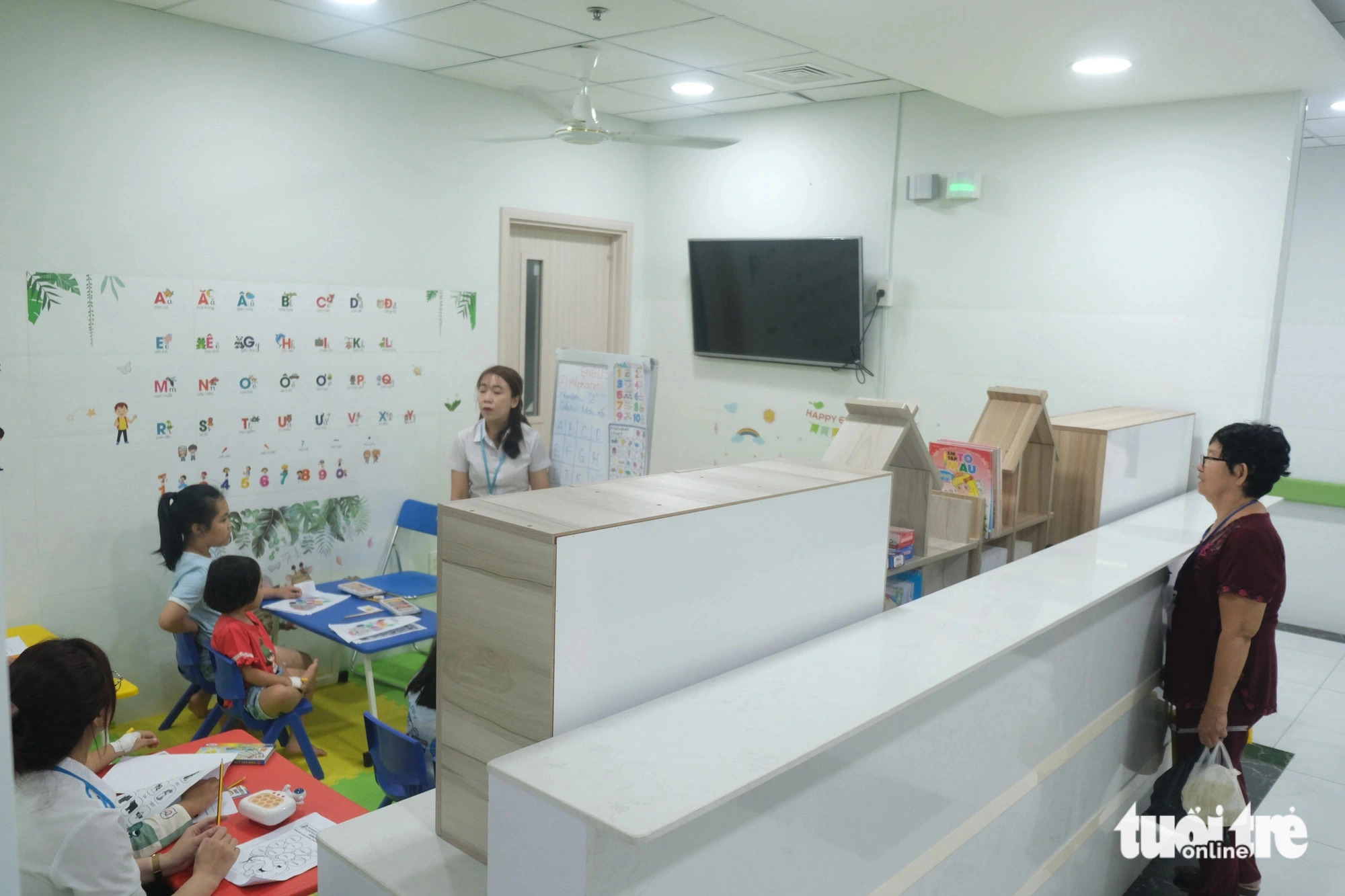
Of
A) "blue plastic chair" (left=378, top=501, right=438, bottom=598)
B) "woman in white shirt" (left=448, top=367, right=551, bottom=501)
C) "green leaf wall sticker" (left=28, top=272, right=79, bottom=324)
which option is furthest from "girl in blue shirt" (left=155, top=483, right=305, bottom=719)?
"woman in white shirt" (left=448, top=367, right=551, bottom=501)

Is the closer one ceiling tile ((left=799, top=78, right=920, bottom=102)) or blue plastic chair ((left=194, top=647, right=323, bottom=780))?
blue plastic chair ((left=194, top=647, right=323, bottom=780))

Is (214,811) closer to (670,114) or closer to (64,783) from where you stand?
(64,783)

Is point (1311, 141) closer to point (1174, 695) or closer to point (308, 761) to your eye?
point (1174, 695)

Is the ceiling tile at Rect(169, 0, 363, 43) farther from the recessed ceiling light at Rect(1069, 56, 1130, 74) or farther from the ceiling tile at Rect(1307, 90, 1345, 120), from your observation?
the ceiling tile at Rect(1307, 90, 1345, 120)

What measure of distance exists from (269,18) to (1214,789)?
4.34 m

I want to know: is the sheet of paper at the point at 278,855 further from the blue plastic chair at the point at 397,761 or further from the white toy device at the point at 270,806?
the blue plastic chair at the point at 397,761

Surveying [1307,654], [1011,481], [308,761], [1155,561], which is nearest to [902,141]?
[1011,481]

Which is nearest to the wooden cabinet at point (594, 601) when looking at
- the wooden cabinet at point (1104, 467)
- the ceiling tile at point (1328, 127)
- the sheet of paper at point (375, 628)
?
the wooden cabinet at point (1104, 467)

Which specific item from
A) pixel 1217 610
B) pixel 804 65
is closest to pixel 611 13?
pixel 804 65

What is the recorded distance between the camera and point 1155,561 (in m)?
2.80

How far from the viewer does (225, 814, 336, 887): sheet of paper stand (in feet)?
6.52

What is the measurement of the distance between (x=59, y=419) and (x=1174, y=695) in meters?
4.11

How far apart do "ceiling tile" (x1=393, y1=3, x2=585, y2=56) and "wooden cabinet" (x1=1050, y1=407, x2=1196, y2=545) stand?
101 inches

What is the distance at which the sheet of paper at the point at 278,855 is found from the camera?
1.99 metres
